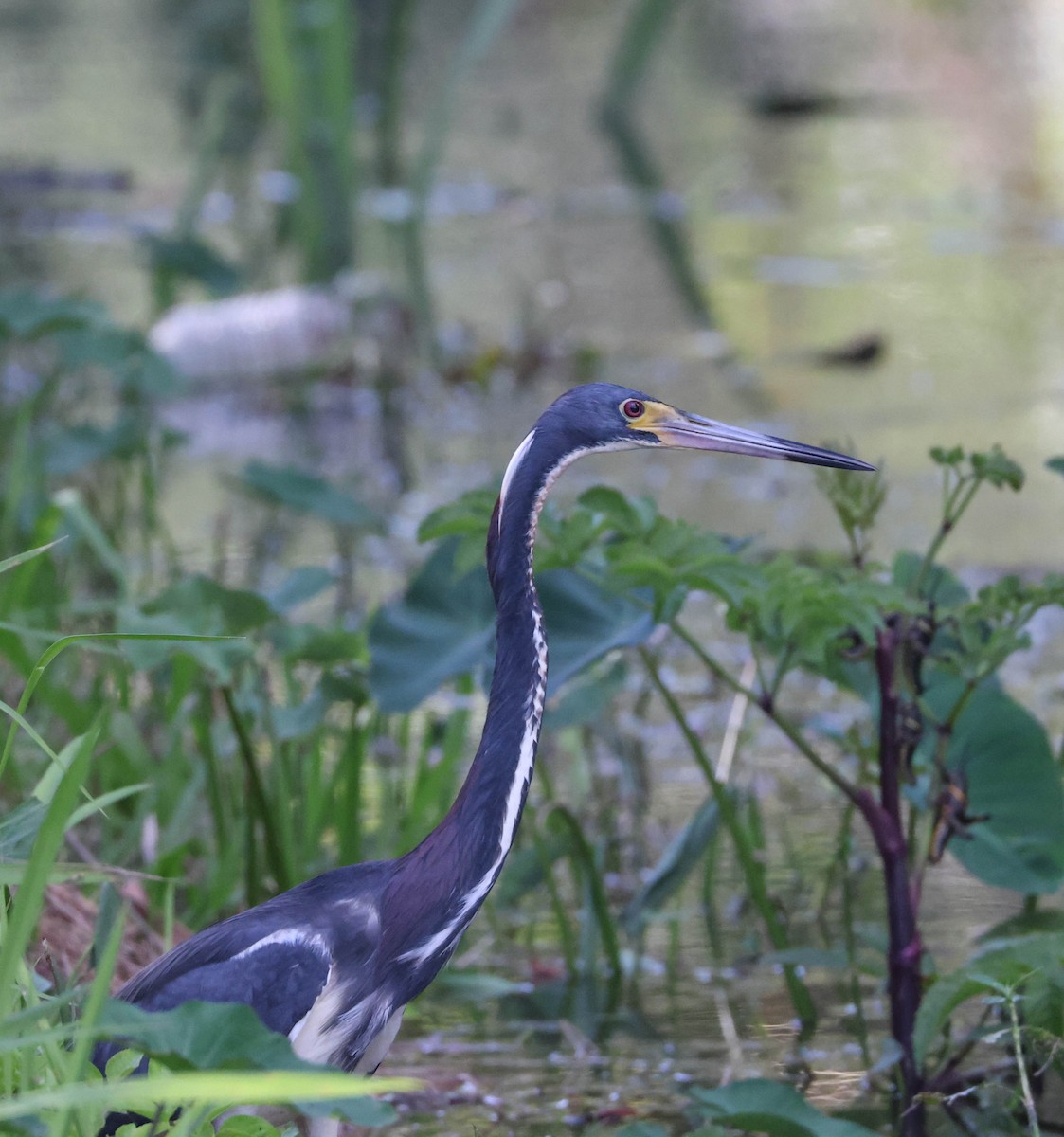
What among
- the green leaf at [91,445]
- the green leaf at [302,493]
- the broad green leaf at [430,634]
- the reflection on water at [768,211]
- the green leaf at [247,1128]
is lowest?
the green leaf at [247,1128]

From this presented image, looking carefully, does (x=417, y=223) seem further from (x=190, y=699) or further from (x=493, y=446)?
(x=190, y=699)

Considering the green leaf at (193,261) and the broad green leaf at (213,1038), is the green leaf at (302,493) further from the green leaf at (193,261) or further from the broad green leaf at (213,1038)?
the broad green leaf at (213,1038)

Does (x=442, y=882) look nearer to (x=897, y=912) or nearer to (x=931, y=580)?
(x=897, y=912)

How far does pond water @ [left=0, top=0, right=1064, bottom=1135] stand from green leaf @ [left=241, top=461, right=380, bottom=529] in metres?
0.88

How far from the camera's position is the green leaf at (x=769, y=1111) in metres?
2.05

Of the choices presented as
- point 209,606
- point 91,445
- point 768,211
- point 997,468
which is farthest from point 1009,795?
point 768,211

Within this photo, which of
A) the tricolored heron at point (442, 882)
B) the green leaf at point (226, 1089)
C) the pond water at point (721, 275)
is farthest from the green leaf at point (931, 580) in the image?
the green leaf at point (226, 1089)

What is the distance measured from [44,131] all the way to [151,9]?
814 cm

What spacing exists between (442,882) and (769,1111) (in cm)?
44

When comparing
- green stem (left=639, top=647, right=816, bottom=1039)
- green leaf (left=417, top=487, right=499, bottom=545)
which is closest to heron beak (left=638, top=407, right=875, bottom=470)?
green leaf (left=417, top=487, right=499, bottom=545)

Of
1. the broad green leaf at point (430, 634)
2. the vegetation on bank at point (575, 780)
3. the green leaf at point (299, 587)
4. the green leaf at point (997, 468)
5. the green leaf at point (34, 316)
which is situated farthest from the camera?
the green leaf at point (34, 316)

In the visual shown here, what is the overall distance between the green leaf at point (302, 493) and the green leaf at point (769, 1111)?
1779 mm

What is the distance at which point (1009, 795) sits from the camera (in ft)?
8.61

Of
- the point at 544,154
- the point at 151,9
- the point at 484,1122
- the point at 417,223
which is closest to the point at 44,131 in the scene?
the point at 544,154
